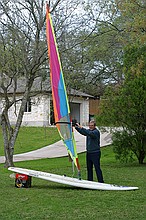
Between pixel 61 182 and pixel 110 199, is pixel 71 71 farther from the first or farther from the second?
pixel 110 199

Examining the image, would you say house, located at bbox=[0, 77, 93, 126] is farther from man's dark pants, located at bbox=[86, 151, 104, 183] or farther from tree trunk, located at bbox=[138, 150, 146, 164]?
man's dark pants, located at bbox=[86, 151, 104, 183]

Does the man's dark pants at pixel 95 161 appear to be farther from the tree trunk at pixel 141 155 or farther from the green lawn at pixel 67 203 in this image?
the tree trunk at pixel 141 155

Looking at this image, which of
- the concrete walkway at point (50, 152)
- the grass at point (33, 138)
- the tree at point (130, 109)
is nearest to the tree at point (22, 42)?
the tree at point (130, 109)

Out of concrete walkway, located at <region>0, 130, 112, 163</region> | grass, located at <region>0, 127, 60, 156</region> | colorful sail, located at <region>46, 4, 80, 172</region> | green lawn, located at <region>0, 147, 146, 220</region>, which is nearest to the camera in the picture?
green lawn, located at <region>0, 147, 146, 220</region>

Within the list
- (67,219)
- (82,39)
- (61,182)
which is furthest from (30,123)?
(67,219)

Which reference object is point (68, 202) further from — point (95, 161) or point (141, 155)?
point (141, 155)

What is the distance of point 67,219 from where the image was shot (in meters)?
7.45

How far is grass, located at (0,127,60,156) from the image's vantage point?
33.2m

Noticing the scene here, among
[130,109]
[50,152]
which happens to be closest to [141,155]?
[130,109]

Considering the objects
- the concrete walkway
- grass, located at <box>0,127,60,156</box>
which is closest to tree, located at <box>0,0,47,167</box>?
the concrete walkway

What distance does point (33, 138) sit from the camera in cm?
3778

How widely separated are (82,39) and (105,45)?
11.8 feet

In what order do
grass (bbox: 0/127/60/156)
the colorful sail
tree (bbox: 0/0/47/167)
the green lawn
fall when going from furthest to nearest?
grass (bbox: 0/127/60/156) < tree (bbox: 0/0/47/167) < the colorful sail < the green lawn

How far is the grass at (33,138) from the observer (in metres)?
33.2
